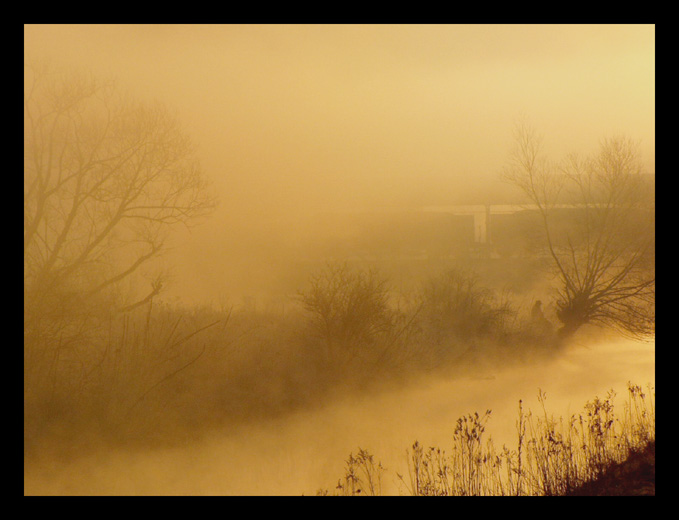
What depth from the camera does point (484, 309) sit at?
15250 mm

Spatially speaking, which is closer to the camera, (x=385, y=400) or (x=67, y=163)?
(x=67, y=163)

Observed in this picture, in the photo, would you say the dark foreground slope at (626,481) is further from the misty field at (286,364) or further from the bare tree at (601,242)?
the bare tree at (601,242)

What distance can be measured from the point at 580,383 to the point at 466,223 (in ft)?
16.3

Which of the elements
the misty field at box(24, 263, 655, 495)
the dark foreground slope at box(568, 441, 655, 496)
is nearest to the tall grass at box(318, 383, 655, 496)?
the dark foreground slope at box(568, 441, 655, 496)

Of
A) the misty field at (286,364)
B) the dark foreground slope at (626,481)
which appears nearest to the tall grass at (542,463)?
the dark foreground slope at (626,481)

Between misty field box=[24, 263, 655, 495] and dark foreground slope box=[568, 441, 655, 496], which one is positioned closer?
dark foreground slope box=[568, 441, 655, 496]

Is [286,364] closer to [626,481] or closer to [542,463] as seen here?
[542,463]

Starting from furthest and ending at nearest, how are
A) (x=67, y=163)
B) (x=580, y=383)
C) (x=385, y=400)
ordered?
(x=580, y=383) < (x=385, y=400) < (x=67, y=163)

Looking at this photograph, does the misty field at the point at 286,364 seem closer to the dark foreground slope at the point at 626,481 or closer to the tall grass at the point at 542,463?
the tall grass at the point at 542,463

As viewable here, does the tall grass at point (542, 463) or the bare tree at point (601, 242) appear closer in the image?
the tall grass at point (542, 463)

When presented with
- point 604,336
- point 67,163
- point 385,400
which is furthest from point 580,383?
point 67,163

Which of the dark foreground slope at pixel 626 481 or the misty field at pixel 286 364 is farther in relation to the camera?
the misty field at pixel 286 364

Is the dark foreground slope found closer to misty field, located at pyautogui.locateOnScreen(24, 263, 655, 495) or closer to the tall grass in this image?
the tall grass

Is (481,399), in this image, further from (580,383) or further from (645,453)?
(645,453)
